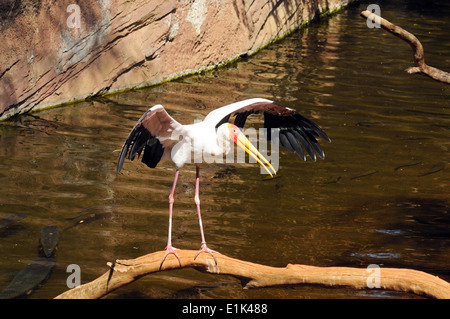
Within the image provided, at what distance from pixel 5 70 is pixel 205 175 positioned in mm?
2630

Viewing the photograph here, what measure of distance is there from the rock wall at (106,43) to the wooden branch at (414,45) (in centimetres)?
439

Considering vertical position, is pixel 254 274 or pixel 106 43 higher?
pixel 106 43

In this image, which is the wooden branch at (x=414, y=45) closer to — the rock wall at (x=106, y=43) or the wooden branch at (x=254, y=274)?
the wooden branch at (x=254, y=274)

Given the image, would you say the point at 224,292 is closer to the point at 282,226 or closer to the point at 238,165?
the point at 282,226

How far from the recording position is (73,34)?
821 cm

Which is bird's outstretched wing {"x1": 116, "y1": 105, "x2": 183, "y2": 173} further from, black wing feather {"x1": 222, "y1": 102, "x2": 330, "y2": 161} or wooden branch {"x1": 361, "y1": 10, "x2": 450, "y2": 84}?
wooden branch {"x1": 361, "y1": 10, "x2": 450, "y2": 84}

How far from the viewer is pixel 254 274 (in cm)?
376

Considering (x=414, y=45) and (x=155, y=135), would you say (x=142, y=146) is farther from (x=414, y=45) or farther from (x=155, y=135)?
(x=414, y=45)

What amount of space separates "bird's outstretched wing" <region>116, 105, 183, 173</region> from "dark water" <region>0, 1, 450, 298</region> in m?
1.01

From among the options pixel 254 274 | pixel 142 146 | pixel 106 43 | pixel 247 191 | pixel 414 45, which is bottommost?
pixel 254 274

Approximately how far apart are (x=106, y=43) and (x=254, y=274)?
A: 5.57 m

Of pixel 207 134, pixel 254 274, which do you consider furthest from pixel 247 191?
pixel 254 274

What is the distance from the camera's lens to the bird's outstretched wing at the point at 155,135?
4.02m

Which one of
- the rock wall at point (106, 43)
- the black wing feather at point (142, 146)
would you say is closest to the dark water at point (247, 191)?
the rock wall at point (106, 43)
